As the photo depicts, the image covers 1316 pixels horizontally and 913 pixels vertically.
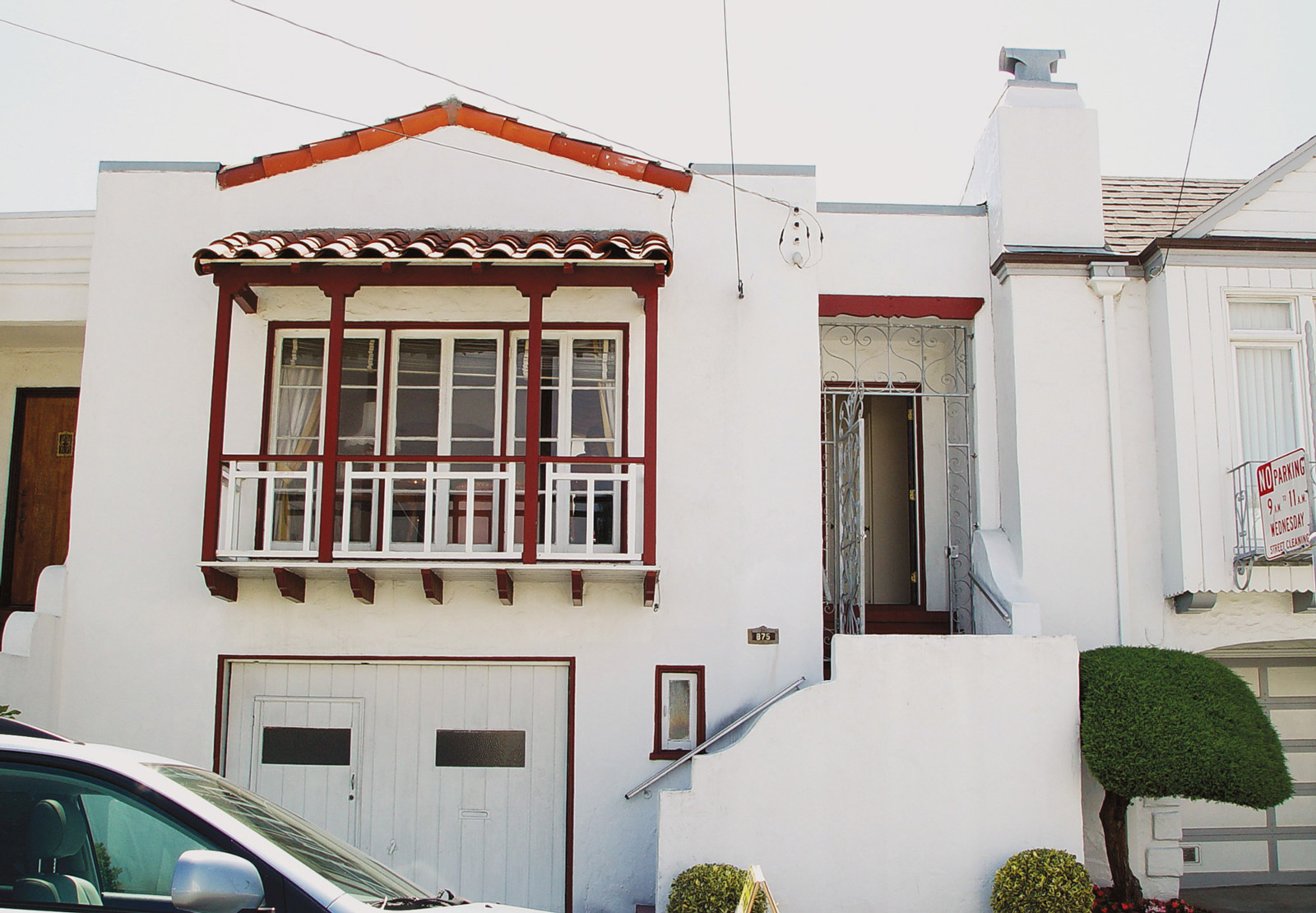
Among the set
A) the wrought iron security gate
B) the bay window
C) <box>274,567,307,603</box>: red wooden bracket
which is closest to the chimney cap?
the wrought iron security gate

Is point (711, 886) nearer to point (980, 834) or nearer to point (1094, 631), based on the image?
point (980, 834)

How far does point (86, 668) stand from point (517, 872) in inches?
173

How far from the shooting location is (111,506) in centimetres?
1100

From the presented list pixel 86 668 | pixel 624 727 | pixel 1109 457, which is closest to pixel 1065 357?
pixel 1109 457

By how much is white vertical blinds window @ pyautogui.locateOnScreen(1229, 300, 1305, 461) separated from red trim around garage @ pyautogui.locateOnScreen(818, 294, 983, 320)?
2501 mm

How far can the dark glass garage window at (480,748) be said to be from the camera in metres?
10.6

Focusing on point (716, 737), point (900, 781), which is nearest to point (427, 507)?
point (716, 737)

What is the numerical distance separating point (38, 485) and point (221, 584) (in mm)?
4546

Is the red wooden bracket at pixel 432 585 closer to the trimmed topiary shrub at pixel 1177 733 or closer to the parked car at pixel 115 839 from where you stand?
the trimmed topiary shrub at pixel 1177 733

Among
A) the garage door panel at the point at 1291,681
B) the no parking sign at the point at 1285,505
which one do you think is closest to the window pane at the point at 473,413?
the no parking sign at the point at 1285,505

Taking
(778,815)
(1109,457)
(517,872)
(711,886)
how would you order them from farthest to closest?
(1109,457) → (517,872) → (778,815) → (711,886)

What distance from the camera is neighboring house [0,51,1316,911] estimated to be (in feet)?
34.4

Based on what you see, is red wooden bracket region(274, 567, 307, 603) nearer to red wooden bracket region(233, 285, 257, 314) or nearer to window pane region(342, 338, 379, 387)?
window pane region(342, 338, 379, 387)

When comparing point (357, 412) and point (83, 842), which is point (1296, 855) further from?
point (83, 842)
